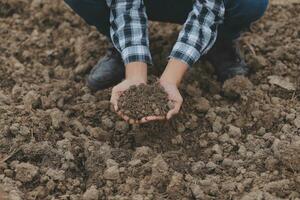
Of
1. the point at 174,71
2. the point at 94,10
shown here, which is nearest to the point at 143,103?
the point at 174,71

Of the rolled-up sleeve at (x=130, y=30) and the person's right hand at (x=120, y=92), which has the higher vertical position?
the rolled-up sleeve at (x=130, y=30)

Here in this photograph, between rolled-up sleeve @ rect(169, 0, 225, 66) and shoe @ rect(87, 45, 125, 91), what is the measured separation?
38cm

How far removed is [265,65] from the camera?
2.47 m

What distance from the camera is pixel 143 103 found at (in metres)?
1.98

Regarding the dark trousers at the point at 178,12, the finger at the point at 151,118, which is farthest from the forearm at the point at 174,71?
the dark trousers at the point at 178,12

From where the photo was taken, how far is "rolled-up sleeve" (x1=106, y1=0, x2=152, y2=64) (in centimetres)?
206

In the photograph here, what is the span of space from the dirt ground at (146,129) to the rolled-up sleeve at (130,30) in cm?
26

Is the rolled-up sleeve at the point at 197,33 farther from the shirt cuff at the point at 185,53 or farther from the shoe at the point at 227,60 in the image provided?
the shoe at the point at 227,60

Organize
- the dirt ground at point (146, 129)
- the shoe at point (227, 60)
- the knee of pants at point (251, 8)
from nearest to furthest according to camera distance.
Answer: the dirt ground at point (146, 129) → the knee of pants at point (251, 8) → the shoe at point (227, 60)

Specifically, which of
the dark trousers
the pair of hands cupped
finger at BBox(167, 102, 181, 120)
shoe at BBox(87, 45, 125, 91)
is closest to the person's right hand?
the pair of hands cupped

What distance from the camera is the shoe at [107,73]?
2.35 meters

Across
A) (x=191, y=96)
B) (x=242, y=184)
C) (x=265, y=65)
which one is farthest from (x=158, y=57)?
(x=242, y=184)

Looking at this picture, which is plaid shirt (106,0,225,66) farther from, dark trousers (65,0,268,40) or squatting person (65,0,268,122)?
dark trousers (65,0,268,40)

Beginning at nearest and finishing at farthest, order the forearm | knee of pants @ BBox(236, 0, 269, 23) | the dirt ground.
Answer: the dirt ground
the forearm
knee of pants @ BBox(236, 0, 269, 23)
